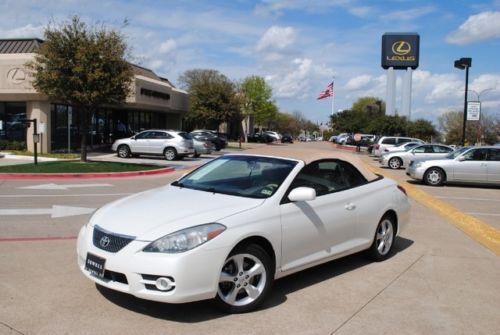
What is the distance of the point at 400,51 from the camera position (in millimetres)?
71812

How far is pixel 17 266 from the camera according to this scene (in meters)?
6.15

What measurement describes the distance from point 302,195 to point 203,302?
4.62 feet

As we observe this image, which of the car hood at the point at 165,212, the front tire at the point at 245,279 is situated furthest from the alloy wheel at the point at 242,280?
the car hood at the point at 165,212

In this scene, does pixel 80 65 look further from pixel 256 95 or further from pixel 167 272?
pixel 256 95

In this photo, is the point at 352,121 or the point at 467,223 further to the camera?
the point at 352,121

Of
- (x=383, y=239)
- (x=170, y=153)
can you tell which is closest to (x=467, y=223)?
(x=383, y=239)

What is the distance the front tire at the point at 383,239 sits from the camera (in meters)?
6.79

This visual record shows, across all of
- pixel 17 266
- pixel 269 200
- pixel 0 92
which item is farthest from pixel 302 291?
pixel 0 92

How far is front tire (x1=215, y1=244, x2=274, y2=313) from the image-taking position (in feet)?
15.6

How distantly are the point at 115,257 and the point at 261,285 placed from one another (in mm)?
1383

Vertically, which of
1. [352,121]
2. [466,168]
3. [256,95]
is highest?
[256,95]

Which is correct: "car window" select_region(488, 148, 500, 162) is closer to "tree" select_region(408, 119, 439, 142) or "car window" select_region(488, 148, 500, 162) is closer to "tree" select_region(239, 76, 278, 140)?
"tree" select_region(408, 119, 439, 142)

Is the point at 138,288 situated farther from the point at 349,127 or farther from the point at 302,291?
the point at 349,127

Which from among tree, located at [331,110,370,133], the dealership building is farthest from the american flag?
the dealership building
